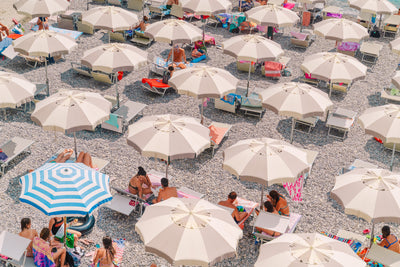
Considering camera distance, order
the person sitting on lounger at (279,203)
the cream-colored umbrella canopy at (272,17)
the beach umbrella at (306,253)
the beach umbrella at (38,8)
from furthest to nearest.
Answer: the cream-colored umbrella canopy at (272,17) < the beach umbrella at (38,8) < the person sitting on lounger at (279,203) < the beach umbrella at (306,253)

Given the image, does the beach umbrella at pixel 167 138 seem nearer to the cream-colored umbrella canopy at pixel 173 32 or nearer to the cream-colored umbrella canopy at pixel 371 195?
the cream-colored umbrella canopy at pixel 371 195

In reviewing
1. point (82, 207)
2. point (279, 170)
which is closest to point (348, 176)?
point (279, 170)

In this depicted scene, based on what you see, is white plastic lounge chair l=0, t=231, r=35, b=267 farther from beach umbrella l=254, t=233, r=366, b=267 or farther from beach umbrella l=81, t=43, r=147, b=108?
beach umbrella l=81, t=43, r=147, b=108

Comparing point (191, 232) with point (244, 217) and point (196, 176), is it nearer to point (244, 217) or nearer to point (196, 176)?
point (244, 217)

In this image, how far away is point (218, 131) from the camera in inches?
565

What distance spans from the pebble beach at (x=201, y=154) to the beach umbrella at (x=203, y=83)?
1634mm

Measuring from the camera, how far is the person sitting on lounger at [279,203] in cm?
1123

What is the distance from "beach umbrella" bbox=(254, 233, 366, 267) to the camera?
8.26m

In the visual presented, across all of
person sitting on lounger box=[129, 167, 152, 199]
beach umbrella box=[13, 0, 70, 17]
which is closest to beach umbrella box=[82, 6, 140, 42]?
beach umbrella box=[13, 0, 70, 17]

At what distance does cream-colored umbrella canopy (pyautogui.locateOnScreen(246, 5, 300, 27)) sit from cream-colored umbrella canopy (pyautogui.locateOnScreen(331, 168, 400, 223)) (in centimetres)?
957

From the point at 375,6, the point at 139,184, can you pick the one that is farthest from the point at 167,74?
the point at 375,6

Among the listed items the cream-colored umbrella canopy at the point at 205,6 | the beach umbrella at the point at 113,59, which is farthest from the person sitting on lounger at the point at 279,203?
the cream-colored umbrella canopy at the point at 205,6

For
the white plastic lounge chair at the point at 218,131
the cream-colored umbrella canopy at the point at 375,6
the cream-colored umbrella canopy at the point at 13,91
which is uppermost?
the cream-colored umbrella canopy at the point at 375,6

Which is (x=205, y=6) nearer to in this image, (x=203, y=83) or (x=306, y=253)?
(x=203, y=83)
